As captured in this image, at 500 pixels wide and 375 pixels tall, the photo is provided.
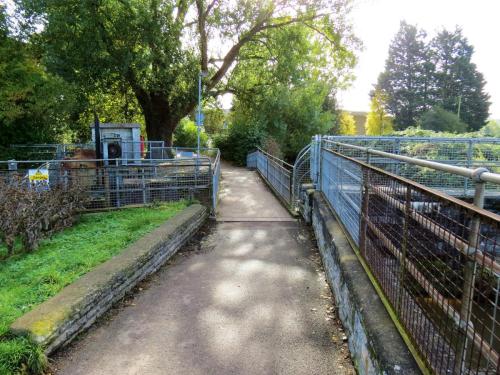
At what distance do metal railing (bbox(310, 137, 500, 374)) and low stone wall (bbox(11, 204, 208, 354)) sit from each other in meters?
2.94

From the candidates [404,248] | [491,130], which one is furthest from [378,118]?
[404,248]

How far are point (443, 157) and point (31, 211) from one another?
897cm

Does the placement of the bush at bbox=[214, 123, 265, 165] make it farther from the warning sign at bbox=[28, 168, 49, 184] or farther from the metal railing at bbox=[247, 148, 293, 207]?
the warning sign at bbox=[28, 168, 49, 184]

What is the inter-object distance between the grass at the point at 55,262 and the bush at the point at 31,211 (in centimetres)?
23

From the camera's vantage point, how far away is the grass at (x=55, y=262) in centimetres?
325

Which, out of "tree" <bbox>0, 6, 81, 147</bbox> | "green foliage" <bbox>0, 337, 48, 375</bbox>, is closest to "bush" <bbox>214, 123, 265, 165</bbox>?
"tree" <bbox>0, 6, 81, 147</bbox>

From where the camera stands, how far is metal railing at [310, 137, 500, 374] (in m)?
1.84

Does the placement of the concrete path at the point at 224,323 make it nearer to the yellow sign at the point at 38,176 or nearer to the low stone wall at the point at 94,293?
the low stone wall at the point at 94,293

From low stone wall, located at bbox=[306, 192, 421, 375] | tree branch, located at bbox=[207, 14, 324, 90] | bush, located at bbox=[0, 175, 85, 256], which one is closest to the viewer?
low stone wall, located at bbox=[306, 192, 421, 375]

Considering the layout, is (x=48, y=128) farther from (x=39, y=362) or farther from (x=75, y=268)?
(x=39, y=362)

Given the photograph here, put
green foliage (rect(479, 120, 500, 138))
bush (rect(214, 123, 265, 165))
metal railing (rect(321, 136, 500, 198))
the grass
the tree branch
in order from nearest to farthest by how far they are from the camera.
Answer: the grass < metal railing (rect(321, 136, 500, 198)) < the tree branch < green foliage (rect(479, 120, 500, 138)) < bush (rect(214, 123, 265, 165))

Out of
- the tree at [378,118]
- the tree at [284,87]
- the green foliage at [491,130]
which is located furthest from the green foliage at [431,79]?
the tree at [284,87]

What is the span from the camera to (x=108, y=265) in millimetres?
5090

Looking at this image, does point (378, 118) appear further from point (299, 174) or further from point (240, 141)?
point (299, 174)
